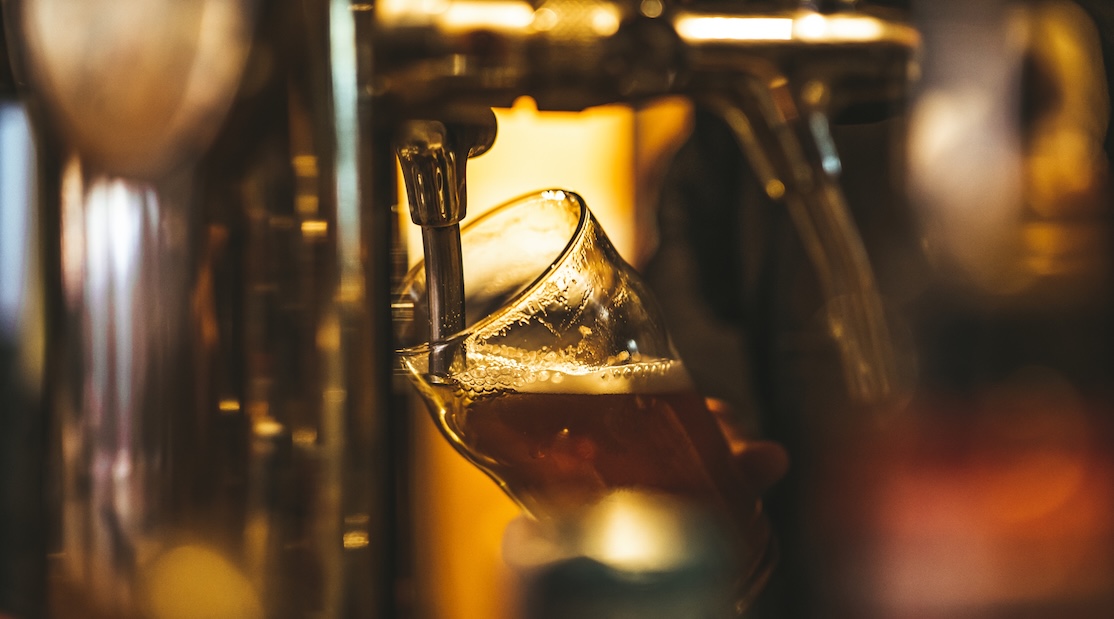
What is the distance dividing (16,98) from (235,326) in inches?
5.9

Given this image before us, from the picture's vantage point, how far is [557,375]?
0.99 ft

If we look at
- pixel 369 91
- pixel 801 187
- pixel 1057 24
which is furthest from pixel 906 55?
pixel 1057 24

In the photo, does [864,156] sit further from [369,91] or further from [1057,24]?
[369,91]

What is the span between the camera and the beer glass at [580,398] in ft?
0.97

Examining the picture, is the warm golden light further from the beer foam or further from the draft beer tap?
the beer foam

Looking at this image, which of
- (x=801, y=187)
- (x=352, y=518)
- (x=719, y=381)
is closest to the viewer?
(x=352, y=518)

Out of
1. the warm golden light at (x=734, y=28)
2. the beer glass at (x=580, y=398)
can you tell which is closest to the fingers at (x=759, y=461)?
the beer glass at (x=580, y=398)

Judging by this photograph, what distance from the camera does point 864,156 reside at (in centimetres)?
60

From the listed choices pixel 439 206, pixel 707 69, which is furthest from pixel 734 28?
pixel 439 206

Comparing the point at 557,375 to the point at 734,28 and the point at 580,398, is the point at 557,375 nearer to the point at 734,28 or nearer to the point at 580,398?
the point at 580,398

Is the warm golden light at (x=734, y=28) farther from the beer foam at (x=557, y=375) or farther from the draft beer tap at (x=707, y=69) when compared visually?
the beer foam at (x=557, y=375)

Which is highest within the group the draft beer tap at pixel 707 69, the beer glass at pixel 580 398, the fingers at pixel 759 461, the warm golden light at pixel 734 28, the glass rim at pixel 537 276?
the warm golden light at pixel 734 28

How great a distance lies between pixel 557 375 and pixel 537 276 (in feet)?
0.10

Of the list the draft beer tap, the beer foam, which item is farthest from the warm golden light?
the beer foam
